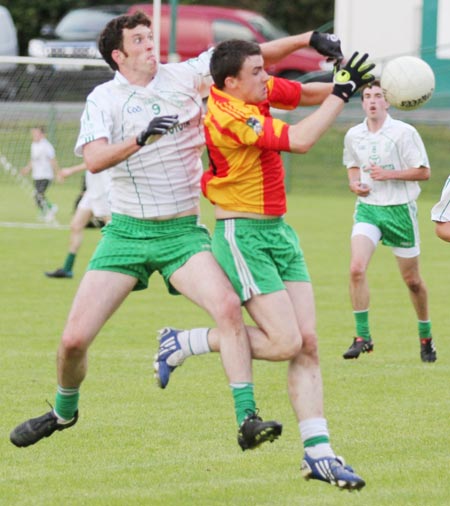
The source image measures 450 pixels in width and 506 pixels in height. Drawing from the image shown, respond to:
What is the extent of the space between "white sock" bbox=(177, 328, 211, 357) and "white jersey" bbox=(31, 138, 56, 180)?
51.8 feet

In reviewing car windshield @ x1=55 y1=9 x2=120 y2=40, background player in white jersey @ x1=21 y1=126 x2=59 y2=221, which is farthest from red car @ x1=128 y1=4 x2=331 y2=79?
background player in white jersey @ x1=21 y1=126 x2=59 y2=221

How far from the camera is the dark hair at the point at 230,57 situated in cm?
615

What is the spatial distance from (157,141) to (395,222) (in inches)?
151

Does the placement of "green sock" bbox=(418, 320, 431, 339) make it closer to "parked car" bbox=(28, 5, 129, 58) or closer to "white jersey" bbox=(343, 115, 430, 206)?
"white jersey" bbox=(343, 115, 430, 206)

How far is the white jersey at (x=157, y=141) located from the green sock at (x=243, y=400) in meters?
1.00

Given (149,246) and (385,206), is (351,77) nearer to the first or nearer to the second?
(149,246)

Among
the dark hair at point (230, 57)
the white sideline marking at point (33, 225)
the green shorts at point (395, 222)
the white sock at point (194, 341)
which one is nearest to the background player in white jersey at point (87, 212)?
the green shorts at point (395, 222)

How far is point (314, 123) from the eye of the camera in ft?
19.5

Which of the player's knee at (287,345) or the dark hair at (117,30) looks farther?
the dark hair at (117,30)

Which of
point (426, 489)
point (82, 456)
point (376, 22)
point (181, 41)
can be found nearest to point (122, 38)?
point (82, 456)

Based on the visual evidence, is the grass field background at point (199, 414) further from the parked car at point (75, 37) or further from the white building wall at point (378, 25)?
the white building wall at point (378, 25)

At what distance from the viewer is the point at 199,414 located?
7.81 metres

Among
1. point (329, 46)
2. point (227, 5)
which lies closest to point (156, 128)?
point (329, 46)

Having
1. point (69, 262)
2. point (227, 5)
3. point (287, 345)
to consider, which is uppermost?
point (287, 345)
